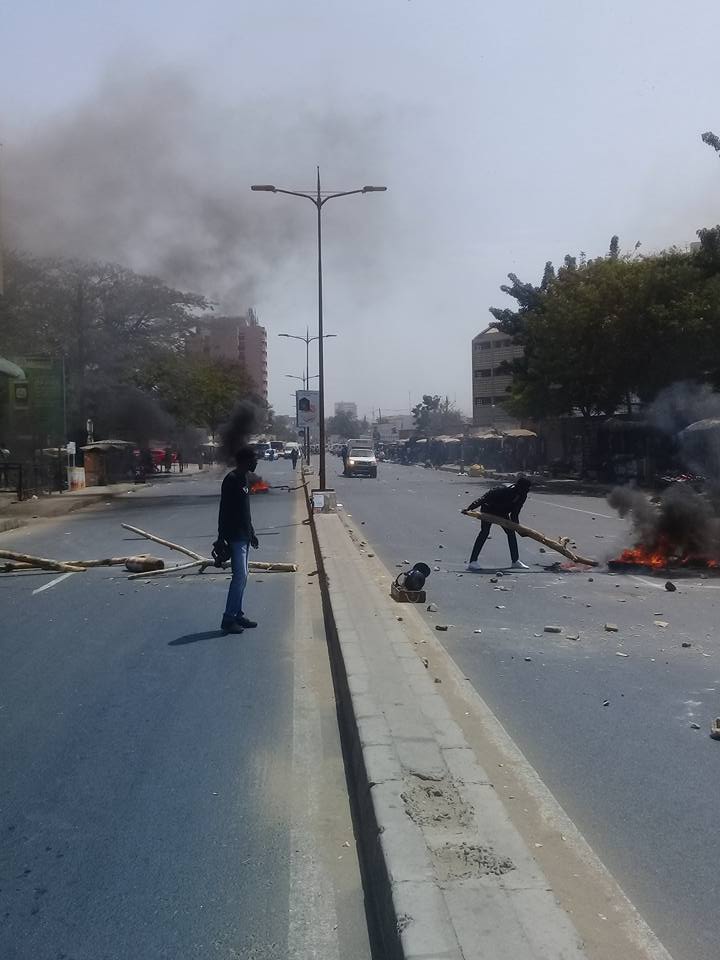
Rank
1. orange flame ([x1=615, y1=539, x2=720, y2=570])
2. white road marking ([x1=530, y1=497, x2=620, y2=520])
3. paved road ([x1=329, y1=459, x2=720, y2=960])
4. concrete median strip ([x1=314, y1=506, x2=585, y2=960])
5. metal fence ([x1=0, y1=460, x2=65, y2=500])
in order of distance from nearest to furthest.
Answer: concrete median strip ([x1=314, y1=506, x2=585, y2=960]) → paved road ([x1=329, y1=459, x2=720, y2=960]) → orange flame ([x1=615, y1=539, x2=720, y2=570]) → white road marking ([x1=530, y1=497, x2=620, y2=520]) → metal fence ([x1=0, y1=460, x2=65, y2=500])

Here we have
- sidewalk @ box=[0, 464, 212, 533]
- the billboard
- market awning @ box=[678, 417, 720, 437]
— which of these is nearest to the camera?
sidewalk @ box=[0, 464, 212, 533]

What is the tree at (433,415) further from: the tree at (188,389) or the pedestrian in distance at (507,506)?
the pedestrian in distance at (507,506)

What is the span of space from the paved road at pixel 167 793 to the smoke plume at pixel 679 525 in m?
6.23

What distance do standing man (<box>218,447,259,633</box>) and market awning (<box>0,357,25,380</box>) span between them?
25764mm

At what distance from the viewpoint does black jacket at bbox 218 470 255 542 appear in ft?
30.3

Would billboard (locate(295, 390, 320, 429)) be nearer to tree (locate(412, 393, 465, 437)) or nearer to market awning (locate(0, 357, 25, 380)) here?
market awning (locate(0, 357, 25, 380))

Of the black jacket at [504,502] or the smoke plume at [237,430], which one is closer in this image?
the smoke plume at [237,430]

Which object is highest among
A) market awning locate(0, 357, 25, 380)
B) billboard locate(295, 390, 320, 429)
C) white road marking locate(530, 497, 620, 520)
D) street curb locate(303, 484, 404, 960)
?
market awning locate(0, 357, 25, 380)

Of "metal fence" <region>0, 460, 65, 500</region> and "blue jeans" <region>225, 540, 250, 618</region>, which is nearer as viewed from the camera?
"blue jeans" <region>225, 540, 250, 618</region>

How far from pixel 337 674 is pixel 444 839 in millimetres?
3523

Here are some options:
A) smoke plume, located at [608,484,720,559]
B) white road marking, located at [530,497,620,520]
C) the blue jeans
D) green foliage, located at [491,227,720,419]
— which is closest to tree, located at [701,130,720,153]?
green foliage, located at [491,227,720,419]

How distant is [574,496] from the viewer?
34375mm

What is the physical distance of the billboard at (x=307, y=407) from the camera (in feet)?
96.8

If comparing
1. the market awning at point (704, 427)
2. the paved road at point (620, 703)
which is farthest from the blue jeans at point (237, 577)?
the market awning at point (704, 427)
